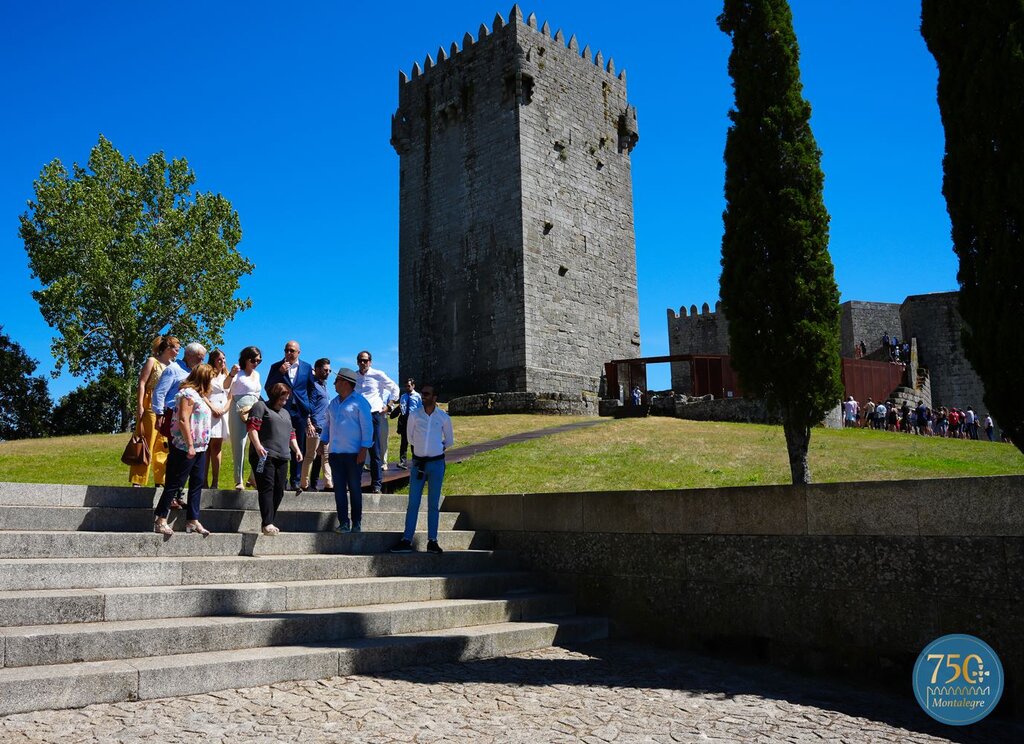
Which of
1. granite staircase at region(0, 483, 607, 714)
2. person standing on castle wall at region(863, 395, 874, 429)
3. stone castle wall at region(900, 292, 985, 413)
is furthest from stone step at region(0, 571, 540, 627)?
stone castle wall at region(900, 292, 985, 413)

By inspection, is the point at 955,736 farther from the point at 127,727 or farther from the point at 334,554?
the point at 334,554

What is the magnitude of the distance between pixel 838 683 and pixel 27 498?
6525 mm

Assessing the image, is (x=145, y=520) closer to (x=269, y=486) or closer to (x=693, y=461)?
(x=269, y=486)

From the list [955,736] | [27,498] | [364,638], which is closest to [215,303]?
[27,498]

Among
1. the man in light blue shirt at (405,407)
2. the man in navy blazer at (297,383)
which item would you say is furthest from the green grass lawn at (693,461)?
the man in navy blazer at (297,383)

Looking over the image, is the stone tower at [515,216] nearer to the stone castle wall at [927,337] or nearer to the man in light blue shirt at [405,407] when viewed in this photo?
the stone castle wall at [927,337]

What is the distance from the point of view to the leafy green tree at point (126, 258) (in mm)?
31062

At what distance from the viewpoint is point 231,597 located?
5457 millimetres

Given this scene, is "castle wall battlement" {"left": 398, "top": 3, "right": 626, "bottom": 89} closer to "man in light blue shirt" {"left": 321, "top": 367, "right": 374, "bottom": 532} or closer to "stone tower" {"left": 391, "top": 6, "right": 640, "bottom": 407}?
"stone tower" {"left": 391, "top": 6, "right": 640, "bottom": 407}

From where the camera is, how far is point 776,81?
30.5 feet

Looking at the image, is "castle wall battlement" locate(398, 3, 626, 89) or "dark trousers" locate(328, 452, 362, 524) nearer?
"dark trousers" locate(328, 452, 362, 524)

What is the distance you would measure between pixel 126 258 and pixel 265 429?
2849 centimetres

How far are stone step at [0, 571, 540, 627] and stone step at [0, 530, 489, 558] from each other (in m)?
0.54

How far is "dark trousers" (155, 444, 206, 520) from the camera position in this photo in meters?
6.22
